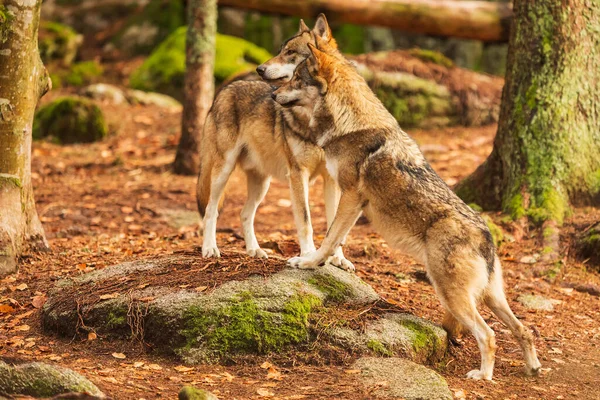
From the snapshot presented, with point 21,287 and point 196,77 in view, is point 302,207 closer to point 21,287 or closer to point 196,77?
point 21,287

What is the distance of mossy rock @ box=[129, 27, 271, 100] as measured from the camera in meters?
17.4

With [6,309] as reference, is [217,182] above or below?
above

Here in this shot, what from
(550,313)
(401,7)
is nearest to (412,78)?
(401,7)

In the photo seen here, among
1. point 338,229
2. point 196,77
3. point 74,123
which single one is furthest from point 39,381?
point 74,123

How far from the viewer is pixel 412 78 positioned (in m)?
15.0

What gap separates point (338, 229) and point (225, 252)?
59.0 inches

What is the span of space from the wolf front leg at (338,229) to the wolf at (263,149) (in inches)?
16.3

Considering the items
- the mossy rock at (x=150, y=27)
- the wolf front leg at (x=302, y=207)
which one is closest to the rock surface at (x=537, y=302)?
the wolf front leg at (x=302, y=207)

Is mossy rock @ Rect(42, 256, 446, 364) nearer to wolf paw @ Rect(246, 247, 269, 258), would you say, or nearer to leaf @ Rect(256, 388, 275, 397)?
leaf @ Rect(256, 388, 275, 397)

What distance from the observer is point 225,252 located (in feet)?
24.4

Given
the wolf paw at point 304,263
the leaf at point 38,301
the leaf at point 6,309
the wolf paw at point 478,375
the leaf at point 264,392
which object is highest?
the wolf paw at point 304,263

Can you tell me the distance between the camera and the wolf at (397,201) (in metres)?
5.87

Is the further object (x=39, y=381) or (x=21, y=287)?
(x=21, y=287)

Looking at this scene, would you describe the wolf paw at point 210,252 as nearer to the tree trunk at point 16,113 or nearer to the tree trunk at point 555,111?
the tree trunk at point 16,113
